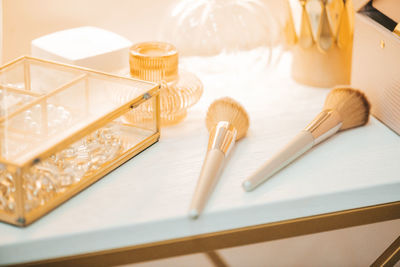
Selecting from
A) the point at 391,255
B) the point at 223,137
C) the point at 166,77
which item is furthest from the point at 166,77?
the point at 391,255

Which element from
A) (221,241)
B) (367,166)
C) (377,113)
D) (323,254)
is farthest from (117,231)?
(323,254)

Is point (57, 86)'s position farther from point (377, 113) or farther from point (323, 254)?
point (323, 254)

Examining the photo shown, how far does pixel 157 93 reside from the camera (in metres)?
0.59

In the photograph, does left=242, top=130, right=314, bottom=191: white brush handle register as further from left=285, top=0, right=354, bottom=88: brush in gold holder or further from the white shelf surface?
left=285, top=0, right=354, bottom=88: brush in gold holder

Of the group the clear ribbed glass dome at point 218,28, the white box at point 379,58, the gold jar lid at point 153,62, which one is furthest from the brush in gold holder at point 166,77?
the white box at point 379,58

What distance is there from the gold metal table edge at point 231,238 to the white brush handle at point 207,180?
0.03m

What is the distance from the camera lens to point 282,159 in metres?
0.56

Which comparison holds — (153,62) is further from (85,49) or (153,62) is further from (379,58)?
(379,58)

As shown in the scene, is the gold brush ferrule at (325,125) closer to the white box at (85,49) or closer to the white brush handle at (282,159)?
the white brush handle at (282,159)

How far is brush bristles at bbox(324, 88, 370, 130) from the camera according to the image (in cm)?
63

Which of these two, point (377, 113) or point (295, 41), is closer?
point (377, 113)

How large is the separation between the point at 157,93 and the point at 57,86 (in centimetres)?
11

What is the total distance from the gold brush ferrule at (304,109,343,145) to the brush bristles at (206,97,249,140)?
7 centimetres

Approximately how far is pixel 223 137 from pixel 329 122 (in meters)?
0.13
